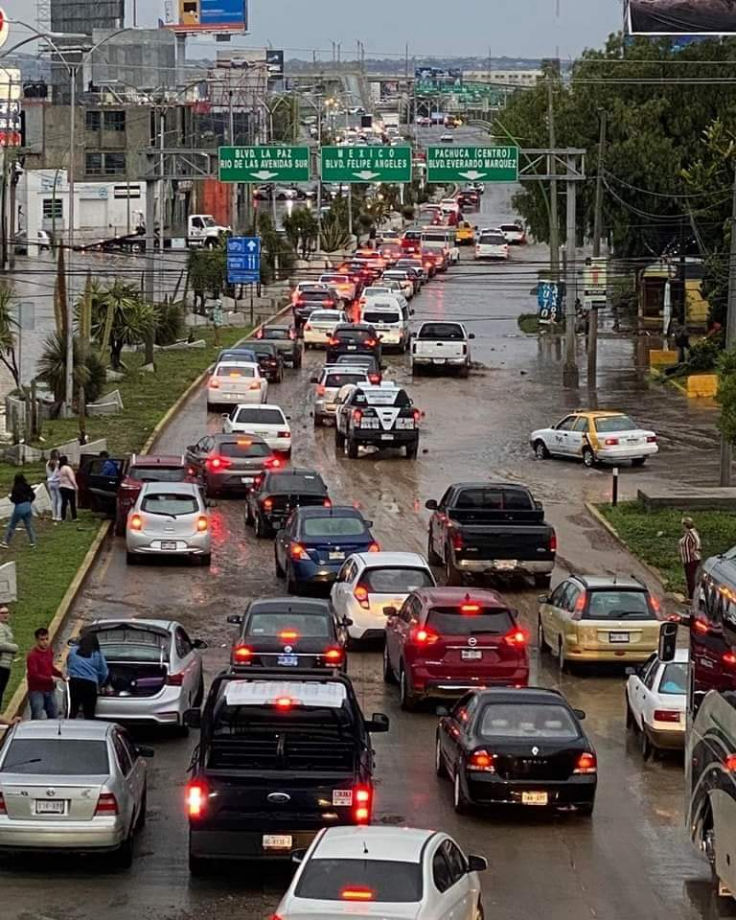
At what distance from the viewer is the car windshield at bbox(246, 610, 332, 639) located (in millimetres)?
25734

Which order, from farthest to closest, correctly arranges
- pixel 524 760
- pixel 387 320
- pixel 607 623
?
1. pixel 387 320
2. pixel 607 623
3. pixel 524 760

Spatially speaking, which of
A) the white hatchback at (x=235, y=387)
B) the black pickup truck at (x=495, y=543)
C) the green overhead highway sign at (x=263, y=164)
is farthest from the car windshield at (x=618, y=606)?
the green overhead highway sign at (x=263, y=164)

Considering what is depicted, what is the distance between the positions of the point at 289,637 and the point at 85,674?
362 cm

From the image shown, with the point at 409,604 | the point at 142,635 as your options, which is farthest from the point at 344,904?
the point at 409,604

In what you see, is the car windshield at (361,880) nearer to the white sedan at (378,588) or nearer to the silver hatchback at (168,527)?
the white sedan at (378,588)

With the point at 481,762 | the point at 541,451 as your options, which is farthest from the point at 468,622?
the point at 541,451

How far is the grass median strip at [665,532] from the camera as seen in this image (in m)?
37.6

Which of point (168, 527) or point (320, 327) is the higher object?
point (320, 327)

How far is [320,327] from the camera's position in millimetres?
75500

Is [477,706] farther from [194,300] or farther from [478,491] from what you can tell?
[194,300]

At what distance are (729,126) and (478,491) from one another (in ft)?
140

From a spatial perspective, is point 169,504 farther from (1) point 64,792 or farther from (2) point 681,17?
(2) point 681,17

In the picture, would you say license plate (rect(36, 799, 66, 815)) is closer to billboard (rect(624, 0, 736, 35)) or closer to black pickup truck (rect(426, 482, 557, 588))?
black pickup truck (rect(426, 482, 557, 588))

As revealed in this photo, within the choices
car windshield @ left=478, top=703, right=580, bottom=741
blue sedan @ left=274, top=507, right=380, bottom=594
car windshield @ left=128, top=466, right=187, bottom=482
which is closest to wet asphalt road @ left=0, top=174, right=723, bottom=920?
car windshield @ left=478, top=703, right=580, bottom=741
